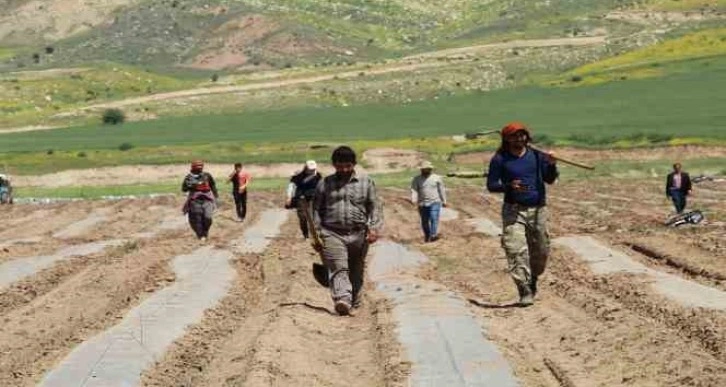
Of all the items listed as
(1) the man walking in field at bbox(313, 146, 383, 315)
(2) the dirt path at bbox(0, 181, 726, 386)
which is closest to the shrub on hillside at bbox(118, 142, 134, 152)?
(2) the dirt path at bbox(0, 181, 726, 386)

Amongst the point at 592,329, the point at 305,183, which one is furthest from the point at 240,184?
the point at 592,329

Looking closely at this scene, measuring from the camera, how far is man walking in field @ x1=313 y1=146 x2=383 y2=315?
14.0 m

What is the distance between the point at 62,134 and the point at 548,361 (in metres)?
70.6

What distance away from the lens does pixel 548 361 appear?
37.1 ft

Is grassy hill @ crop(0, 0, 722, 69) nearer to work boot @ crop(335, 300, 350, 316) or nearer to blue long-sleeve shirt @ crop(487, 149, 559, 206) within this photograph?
blue long-sleeve shirt @ crop(487, 149, 559, 206)

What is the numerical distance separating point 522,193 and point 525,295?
1.09 meters

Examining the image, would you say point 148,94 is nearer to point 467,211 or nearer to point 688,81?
point 688,81

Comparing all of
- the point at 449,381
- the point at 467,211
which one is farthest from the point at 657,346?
the point at 467,211

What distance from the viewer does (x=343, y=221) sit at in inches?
551

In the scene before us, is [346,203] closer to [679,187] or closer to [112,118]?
[679,187]

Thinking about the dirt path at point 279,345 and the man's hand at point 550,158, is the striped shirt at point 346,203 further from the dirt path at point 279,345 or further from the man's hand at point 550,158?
the man's hand at point 550,158

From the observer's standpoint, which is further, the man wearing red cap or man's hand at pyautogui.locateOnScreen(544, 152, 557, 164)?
the man wearing red cap

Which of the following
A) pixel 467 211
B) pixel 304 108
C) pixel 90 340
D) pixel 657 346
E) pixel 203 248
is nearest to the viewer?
pixel 657 346

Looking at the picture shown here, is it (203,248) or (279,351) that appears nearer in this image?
(279,351)
